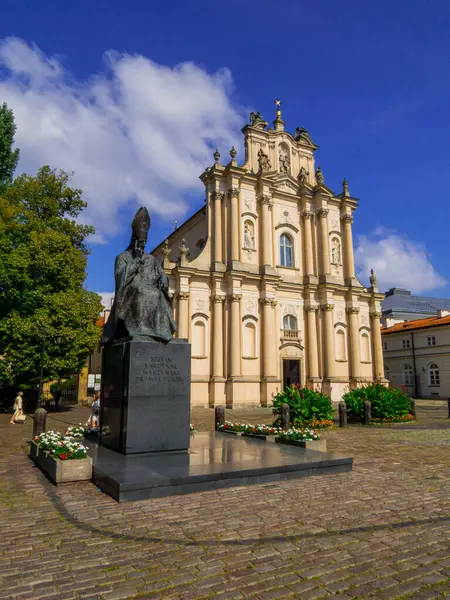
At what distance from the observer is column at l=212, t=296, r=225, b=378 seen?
28.5 m

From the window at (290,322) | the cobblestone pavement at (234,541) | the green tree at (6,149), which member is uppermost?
the green tree at (6,149)

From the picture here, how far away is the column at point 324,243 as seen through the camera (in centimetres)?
3394

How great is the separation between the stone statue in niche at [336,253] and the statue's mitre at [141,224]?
27.5 meters

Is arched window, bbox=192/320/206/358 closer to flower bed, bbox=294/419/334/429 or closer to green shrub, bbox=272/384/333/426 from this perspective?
green shrub, bbox=272/384/333/426

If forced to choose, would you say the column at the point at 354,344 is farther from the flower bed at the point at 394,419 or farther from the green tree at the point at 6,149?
the green tree at the point at 6,149

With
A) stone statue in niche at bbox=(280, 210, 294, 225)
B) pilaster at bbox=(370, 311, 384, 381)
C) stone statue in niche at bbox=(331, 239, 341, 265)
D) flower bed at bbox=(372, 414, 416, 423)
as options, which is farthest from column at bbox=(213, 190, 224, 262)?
flower bed at bbox=(372, 414, 416, 423)

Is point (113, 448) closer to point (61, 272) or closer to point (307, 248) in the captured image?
point (61, 272)

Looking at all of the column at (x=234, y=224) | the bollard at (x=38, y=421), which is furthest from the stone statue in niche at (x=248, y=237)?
the bollard at (x=38, y=421)

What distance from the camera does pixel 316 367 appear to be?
3228 centimetres

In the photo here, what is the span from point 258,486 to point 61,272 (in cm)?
2227

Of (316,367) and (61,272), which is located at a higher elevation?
(61,272)

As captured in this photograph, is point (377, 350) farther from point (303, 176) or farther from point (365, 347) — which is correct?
point (303, 176)

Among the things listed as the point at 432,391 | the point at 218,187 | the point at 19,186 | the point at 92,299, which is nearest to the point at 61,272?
the point at 92,299

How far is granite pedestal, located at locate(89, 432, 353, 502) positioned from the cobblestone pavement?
21cm
